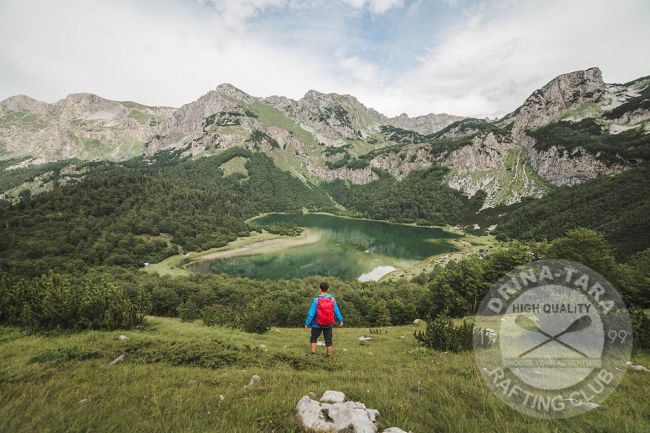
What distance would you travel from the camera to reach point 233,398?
22.4 ft

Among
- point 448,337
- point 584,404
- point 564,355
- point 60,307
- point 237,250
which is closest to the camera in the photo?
point 584,404

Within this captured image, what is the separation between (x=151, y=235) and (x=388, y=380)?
18834 centimetres

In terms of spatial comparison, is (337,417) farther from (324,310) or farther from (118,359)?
(118,359)

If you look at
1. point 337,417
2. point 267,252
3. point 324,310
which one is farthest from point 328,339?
point 267,252

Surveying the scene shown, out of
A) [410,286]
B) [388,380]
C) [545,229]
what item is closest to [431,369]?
[388,380]

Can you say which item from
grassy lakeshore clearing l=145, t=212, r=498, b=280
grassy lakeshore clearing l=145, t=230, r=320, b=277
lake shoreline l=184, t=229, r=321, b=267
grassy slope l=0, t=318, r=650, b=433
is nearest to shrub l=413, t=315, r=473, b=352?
grassy slope l=0, t=318, r=650, b=433

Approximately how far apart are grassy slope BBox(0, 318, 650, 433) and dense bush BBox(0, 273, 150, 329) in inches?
185

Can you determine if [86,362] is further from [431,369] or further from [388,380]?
[431,369]

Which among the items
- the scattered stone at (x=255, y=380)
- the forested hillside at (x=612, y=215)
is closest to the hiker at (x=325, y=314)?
the scattered stone at (x=255, y=380)

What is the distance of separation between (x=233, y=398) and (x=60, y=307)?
1507 centimetres

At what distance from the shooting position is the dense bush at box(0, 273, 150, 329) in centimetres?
1523

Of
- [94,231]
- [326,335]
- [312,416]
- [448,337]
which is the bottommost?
[94,231]

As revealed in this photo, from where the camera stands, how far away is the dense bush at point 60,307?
15.2 meters

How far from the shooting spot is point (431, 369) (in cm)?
1029
